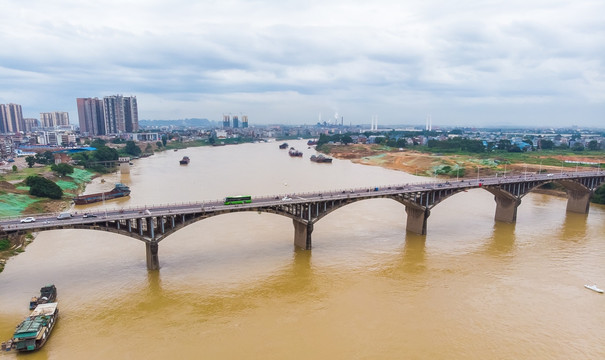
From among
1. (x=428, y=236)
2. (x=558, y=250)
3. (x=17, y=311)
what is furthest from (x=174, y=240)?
(x=558, y=250)

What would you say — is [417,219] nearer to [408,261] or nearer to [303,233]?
[408,261]

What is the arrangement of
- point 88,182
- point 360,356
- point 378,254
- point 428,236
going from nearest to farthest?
point 360,356 < point 378,254 < point 428,236 < point 88,182

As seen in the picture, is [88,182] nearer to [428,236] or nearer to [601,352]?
[428,236]

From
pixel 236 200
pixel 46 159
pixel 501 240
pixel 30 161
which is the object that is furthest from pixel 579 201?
pixel 46 159

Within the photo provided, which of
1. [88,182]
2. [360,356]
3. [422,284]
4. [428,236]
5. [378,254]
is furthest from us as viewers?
[88,182]

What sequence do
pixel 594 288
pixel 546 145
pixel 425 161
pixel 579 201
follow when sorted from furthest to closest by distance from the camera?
pixel 546 145, pixel 425 161, pixel 579 201, pixel 594 288

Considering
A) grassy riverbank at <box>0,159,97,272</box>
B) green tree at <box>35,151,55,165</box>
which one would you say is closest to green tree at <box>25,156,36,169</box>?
green tree at <box>35,151,55,165</box>

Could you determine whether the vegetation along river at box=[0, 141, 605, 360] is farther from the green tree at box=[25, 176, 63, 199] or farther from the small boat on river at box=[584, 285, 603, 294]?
the green tree at box=[25, 176, 63, 199]

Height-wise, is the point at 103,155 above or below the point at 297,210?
below
